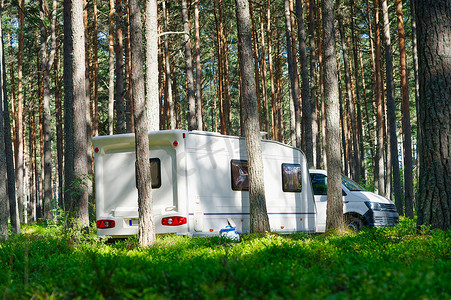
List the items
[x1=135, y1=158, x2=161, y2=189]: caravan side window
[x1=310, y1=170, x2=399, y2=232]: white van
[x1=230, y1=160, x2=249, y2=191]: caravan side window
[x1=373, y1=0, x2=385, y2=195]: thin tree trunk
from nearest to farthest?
[x1=135, y1=158, x2=161, y2=189]: caravan side window → [x1=230, y1=160, x2=249, y2=191]: caravan side window → [x1=310, y1=170, x2=399, y2=232]: white van → [x1=373, y1=0, x2=385, y2=195]: thin tree trunk

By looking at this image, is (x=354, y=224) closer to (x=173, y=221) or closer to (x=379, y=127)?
(x=173, y=221)

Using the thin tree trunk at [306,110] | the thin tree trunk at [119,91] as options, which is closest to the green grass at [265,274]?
the thin tree trunk at [119,91]

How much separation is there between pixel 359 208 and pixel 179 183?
5.66 m

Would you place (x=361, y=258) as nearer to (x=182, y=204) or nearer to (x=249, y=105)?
(x=182, y=204)

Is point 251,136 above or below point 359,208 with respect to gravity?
above

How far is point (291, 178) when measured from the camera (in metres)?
12.0

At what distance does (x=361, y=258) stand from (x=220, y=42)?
24.6m

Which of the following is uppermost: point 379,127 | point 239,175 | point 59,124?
point 59,124

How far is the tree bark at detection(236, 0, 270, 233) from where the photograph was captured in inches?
398

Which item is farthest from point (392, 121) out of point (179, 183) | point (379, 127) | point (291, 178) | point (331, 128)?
point (179, 183)

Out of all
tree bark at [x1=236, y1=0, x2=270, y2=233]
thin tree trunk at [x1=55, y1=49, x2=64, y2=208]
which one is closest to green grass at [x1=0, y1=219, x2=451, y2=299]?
tree bark at [x1=236, y1=0, x2=270, y2=233]

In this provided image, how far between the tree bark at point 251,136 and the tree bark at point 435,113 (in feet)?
11.8

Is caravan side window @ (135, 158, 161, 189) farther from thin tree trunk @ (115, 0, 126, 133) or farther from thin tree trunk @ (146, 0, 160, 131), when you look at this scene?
thin tree trunk @ (115, 0, 126, 133)

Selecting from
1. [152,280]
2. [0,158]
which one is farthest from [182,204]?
[0,158]
